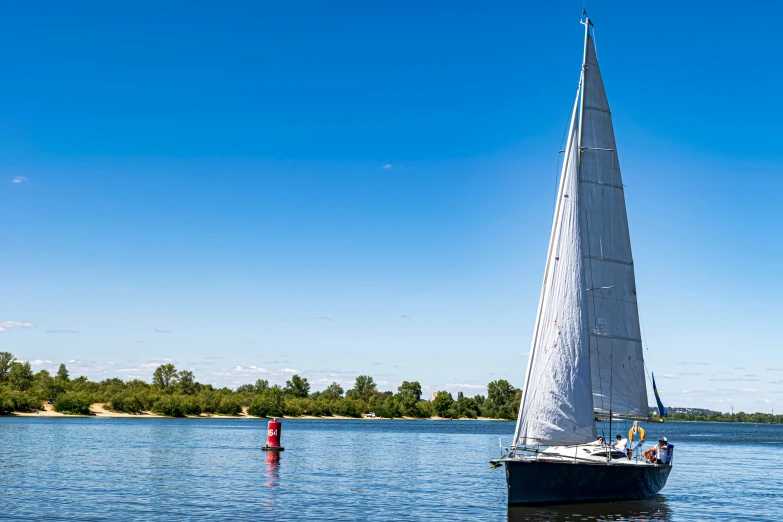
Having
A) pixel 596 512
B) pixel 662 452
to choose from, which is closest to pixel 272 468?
pixel 596 512

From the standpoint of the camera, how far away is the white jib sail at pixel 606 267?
38531 mm

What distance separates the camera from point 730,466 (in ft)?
236

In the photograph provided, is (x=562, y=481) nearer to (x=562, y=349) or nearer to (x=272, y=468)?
(x=562, y=349)

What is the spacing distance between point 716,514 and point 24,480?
39.6 metres

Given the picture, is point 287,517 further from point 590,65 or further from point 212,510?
point 590,65

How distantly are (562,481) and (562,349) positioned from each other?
238 inches

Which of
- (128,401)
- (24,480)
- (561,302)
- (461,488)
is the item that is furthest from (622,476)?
(128,401)

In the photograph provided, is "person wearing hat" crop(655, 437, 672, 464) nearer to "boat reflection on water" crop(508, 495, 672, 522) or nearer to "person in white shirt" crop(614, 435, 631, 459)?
"person in white shirt" crop(614, 435, 631, 459)

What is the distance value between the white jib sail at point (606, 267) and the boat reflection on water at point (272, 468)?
21.5 metres

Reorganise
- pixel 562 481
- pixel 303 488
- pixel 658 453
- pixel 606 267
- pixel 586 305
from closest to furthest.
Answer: pixel 562 481
pixel 586 305
pixel 606 267
pixel 658 453
pixel 303 488

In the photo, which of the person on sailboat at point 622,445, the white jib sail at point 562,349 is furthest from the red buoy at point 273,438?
the white jib sail at point 562,349

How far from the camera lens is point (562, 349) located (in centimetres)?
3578

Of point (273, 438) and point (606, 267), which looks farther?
point (273, 438)

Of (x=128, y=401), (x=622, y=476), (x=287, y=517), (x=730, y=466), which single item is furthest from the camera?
(x=128, y=401)
